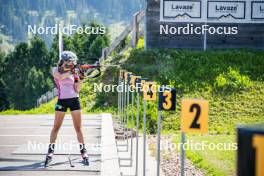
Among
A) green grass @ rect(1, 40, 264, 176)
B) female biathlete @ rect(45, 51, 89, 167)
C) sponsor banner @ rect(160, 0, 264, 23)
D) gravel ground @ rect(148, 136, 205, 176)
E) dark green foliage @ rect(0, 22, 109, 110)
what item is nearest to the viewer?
female biathlete @ rect(45, 51, 89, 167)

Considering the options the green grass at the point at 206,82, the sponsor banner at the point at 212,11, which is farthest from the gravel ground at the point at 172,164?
the sponsor banner at the point at 212,11

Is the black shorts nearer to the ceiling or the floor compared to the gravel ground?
nearer to the ceiling

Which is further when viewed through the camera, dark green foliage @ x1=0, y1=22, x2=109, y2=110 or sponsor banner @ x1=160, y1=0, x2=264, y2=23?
dark green foliage @ x1=0, y1=22, x2=109, y2=110

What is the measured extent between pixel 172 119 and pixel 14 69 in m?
59.0

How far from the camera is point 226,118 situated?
14555 millimetres

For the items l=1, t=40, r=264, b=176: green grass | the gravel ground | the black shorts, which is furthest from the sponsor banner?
the black shorts

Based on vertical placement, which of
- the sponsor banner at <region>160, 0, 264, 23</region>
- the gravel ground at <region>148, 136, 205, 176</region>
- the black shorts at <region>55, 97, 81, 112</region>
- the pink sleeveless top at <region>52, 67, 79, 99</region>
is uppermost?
the sponsor banner at <region>160, 0, 264, 23</region>

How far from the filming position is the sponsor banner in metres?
21.3

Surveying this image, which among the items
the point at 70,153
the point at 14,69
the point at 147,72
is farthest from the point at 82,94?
the point at 14,69

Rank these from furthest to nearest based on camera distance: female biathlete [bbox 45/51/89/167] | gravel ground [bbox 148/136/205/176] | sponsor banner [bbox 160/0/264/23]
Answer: sponsor banner [bbox 160/0/264/23] → gravel ground [bbox 148/136/205/176] → female biathlete [bbox 45/51/89/167]

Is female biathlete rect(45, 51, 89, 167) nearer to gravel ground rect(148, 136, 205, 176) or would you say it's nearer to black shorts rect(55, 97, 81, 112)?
black shorts rect(55, 97, 81, 112)

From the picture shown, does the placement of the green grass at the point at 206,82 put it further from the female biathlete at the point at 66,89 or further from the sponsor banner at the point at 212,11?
the female biathlete at the point at 66,89

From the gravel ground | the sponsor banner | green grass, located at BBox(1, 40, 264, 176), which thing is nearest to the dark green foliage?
the sponsor banner

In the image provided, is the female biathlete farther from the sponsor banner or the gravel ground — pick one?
the sponsor banner
